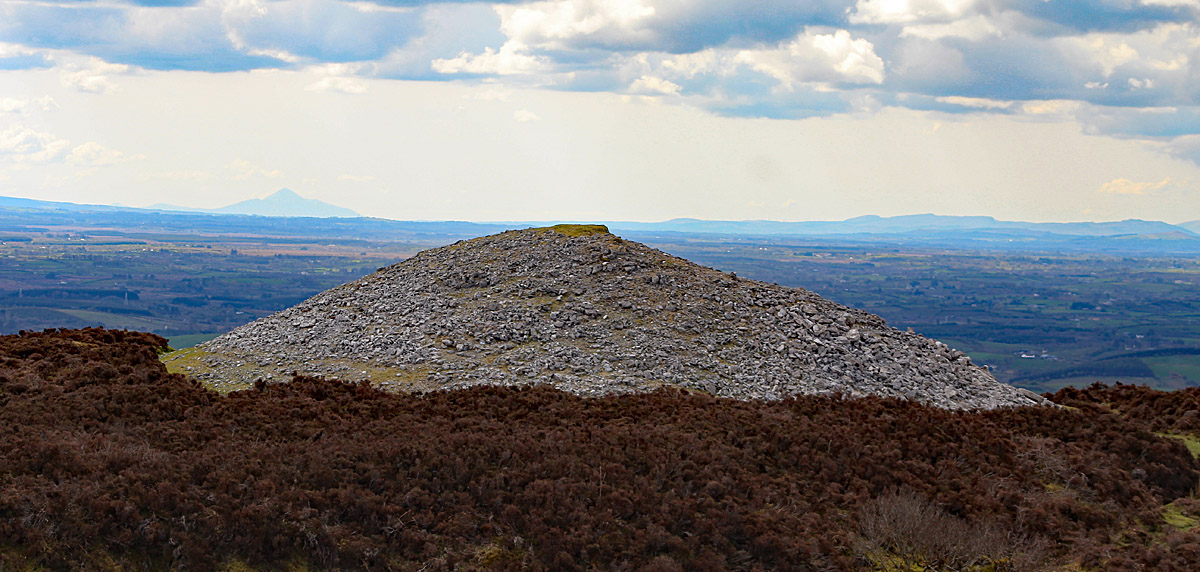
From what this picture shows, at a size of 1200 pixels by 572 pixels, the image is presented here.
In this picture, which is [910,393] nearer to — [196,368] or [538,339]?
[538,339]

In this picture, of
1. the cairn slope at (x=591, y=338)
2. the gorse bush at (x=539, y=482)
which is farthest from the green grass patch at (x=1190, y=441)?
the cairn slope at (x=591, y=338)

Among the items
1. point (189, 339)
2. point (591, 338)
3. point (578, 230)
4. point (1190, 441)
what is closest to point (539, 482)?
point (591, 338)

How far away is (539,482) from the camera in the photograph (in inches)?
679

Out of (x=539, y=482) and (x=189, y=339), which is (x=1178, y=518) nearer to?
(x=539, y=482)

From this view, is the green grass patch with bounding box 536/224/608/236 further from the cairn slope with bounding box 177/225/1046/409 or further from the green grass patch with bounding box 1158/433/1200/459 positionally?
the green grass patch with bounding box 1158/433/1200/459

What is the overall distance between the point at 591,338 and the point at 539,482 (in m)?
11.0

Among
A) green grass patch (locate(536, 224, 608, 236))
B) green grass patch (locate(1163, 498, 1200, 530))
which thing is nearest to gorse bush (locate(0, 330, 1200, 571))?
green grass patch (locate(1163, 498, 1200, 530))

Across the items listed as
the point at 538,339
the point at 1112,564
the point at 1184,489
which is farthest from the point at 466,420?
the point at 1184,489

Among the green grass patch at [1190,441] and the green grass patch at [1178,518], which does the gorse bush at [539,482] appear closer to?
the green grass patch at [1178,518]

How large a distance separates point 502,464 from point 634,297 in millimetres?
13313

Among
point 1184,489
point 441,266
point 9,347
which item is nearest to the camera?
point 1184,489

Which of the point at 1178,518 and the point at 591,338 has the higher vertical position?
the point at 591,338

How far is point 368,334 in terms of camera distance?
28.6 metres

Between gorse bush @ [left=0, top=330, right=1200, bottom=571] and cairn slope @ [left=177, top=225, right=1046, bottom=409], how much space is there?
2.03 m
